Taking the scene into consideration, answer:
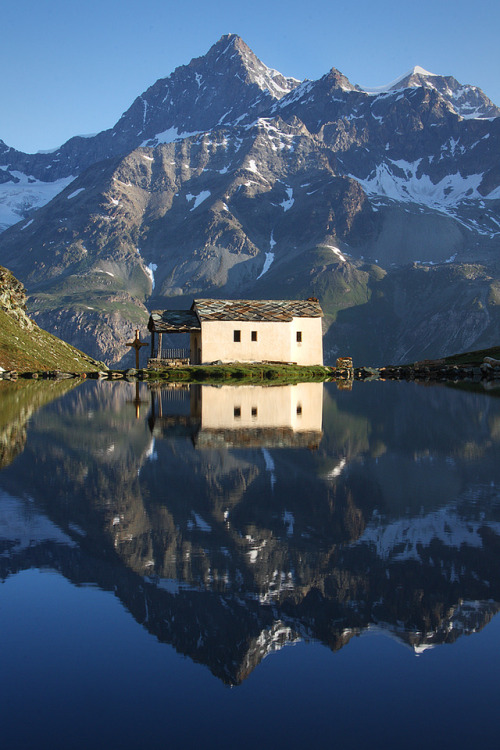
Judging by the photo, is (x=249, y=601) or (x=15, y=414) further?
(x=15, y=414)

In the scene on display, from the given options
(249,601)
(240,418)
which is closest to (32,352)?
(240,418)

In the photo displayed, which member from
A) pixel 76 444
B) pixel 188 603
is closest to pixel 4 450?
pixel 76 444

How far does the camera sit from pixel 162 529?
39.7ft

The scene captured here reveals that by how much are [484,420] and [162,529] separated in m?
19.5

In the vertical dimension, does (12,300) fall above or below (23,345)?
above

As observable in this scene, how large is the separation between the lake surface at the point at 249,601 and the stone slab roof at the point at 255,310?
56.0 metres

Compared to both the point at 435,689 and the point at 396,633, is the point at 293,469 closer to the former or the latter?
the point at 396,633

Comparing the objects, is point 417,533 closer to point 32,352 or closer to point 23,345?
point 32,352

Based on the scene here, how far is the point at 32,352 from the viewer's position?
7475cm

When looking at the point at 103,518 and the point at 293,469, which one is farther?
the point at 293,469

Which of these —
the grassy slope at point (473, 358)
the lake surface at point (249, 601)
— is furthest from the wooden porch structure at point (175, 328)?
the lake surface at point (249, 601)

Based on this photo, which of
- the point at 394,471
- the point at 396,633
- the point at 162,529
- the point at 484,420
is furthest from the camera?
the point at 484,420

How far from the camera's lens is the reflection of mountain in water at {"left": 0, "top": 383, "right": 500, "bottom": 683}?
846 centimetres

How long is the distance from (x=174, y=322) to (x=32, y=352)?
14028 mm
